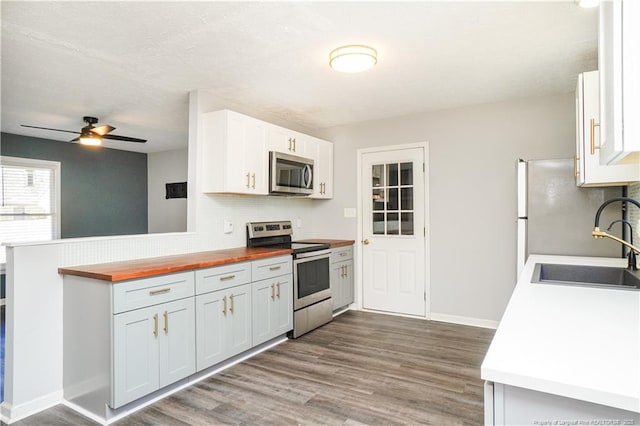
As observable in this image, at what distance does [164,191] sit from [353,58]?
5276 mm

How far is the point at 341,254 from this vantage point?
4.43 metres

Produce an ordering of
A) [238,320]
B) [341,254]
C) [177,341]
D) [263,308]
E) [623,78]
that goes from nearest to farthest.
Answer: [623,78]
[177,341]
[238,320]
[263,308]
[341,254]

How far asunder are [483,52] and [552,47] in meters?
0.45

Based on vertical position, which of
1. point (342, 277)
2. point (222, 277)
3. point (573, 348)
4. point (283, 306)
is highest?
point (573, 348)

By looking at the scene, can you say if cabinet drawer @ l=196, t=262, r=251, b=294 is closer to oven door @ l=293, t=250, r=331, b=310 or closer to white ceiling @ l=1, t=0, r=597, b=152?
oven door @ l=293, t=250, r=331, b=310

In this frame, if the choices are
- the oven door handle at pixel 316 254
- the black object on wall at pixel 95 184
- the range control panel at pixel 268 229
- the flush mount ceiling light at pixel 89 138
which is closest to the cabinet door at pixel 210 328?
the oven door handle at pixel 316 254

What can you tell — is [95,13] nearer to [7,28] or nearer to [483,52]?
[7,28]

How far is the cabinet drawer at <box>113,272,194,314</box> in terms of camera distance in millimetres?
2191

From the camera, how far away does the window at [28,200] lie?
16.9 feet

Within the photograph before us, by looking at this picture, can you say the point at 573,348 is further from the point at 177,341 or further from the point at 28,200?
the point at 28,200

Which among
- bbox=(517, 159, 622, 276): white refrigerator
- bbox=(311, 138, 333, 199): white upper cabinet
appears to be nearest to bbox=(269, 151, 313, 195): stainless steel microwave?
bbox=(311, 138, 333, 199): white upper cabinet

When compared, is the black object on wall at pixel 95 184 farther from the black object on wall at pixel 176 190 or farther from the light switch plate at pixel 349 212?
the light switch plate at pixel 349 212

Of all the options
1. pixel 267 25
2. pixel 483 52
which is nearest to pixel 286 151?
pixel 267 25

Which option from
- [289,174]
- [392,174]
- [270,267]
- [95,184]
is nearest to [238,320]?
[270,267]
